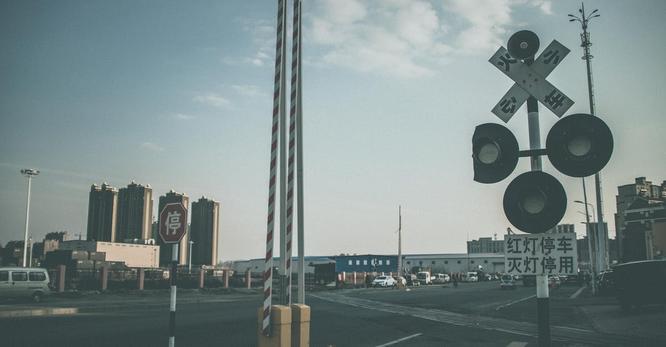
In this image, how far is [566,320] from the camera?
1952cm

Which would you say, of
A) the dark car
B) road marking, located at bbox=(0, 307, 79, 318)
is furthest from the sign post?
the dark car

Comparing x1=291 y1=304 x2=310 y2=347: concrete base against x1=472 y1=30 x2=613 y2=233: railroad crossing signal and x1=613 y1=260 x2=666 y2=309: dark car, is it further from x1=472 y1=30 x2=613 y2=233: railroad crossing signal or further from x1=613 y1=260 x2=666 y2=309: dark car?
x1=613 y1=260 x2=666 y2=309: dark car

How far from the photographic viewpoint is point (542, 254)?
182 inches

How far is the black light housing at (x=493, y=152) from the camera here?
473 cm

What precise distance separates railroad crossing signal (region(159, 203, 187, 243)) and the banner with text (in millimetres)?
5646

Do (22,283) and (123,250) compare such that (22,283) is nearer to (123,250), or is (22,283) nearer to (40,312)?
(40,312)

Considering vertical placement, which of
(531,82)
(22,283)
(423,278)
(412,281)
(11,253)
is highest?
(531,82)

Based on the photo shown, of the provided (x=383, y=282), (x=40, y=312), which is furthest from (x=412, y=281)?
(x=40, y=312)

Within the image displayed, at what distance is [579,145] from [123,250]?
324 ft

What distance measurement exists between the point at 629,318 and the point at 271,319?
17.8m

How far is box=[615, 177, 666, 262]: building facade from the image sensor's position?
84938 mm

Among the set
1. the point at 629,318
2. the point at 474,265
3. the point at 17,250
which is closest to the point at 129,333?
the point at 629,318

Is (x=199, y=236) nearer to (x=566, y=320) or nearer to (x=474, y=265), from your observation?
(x=474, y=265)

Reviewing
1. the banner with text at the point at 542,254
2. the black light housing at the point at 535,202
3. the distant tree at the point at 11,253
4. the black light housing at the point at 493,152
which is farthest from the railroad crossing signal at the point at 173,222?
the distant tree at the point at 11,253
